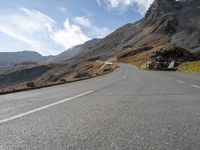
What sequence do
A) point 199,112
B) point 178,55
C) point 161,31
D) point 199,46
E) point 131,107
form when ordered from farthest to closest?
point 161,31 < point 199,46 < point 178,55 < point 131,107 < point 199,112

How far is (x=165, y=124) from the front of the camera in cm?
609

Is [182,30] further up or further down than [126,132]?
further up

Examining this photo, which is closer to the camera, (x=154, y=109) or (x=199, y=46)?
(x=154, y=109)

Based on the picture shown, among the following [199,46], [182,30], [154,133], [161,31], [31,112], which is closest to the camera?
[154,133]

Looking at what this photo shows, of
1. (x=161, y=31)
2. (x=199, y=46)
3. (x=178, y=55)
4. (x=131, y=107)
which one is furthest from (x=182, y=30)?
(x=131, y=107)

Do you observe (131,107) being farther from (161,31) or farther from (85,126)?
(161,31)

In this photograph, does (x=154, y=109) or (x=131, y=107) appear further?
(x=131, y=107)

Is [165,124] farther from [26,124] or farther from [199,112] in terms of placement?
[26,124]

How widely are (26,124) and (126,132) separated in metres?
2.05

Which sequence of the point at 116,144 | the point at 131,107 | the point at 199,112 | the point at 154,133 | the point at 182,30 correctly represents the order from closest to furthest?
the point at 116,144 → the point at 154,133 → the point at 199,112 → the point at 131,107 → the point at 182,30

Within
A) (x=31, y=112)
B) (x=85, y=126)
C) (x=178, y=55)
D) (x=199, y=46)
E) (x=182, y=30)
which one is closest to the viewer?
(x=85, y=126)

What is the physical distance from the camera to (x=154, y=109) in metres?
8.02

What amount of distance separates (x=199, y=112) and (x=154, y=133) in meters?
2.56

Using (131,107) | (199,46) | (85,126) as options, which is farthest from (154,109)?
(199,46)
